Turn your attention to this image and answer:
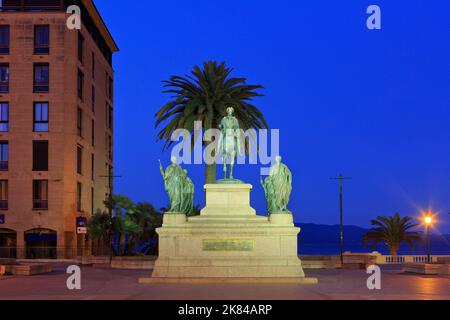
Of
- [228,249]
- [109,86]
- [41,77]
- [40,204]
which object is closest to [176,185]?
[228,249]

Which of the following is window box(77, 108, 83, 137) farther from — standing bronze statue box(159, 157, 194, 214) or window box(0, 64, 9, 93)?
standing bronze statue box(159, 157, 194, 214)

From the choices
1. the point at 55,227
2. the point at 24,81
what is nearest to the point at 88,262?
the point at 55,227

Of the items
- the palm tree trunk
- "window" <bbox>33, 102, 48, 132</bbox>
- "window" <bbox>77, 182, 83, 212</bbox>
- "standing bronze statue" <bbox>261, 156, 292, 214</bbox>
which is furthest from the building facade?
"standing bronze statue" <bbox>261, 156, 292, 214</bbox>

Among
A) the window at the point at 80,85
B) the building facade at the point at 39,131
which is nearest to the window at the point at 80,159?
the building facade at the point at 39,131

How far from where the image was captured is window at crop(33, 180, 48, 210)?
7000 centimetres

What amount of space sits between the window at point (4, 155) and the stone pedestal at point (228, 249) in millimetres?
41743

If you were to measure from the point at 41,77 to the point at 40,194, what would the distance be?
447 inches

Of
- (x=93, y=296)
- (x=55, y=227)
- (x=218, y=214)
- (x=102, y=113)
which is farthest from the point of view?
(x=102, y=113)

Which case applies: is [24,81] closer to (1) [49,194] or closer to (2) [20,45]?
(2) [20,45]

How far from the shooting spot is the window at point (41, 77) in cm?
7144

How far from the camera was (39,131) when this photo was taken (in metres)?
70.9

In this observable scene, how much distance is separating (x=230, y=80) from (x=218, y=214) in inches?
937

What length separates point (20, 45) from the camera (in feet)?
234

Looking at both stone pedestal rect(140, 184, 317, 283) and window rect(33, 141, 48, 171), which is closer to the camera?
stone pedestal rect(140, 184, 317, 283)
